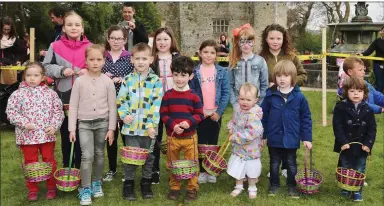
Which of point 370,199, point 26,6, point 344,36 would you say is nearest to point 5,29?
point 370,199

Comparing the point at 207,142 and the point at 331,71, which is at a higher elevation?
the point at 331,71

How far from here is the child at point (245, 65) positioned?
428cm

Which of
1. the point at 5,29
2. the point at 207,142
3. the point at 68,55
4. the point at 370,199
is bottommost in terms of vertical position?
the point at 370,199

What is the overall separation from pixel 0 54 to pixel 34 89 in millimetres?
3531

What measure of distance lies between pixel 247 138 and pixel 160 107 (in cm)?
86

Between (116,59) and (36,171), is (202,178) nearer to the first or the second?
(116,59)

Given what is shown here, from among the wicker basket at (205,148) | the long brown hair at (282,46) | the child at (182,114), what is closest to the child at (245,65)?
the long brown hair at (282,46)

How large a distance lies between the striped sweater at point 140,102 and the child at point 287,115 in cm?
106

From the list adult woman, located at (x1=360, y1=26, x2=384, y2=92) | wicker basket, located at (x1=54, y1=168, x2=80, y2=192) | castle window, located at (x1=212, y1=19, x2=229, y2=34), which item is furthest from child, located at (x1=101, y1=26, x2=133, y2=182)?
castle window, located at (x1=212, y1=19, x2=229, y2=34)

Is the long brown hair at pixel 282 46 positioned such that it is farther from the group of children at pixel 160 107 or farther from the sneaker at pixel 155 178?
the sneaker at pixel 155 178

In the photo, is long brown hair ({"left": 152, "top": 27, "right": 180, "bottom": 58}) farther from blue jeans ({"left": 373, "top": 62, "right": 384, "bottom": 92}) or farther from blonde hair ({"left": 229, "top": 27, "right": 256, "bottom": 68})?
blue jeans ({"left": 373, "top": 62, "right": 384, "bottom": 92})

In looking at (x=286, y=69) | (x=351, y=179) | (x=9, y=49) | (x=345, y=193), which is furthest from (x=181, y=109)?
(x=9, y=49)

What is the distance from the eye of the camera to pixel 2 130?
24.6 feet

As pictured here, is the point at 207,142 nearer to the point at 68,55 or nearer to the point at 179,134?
the point at 179,134
